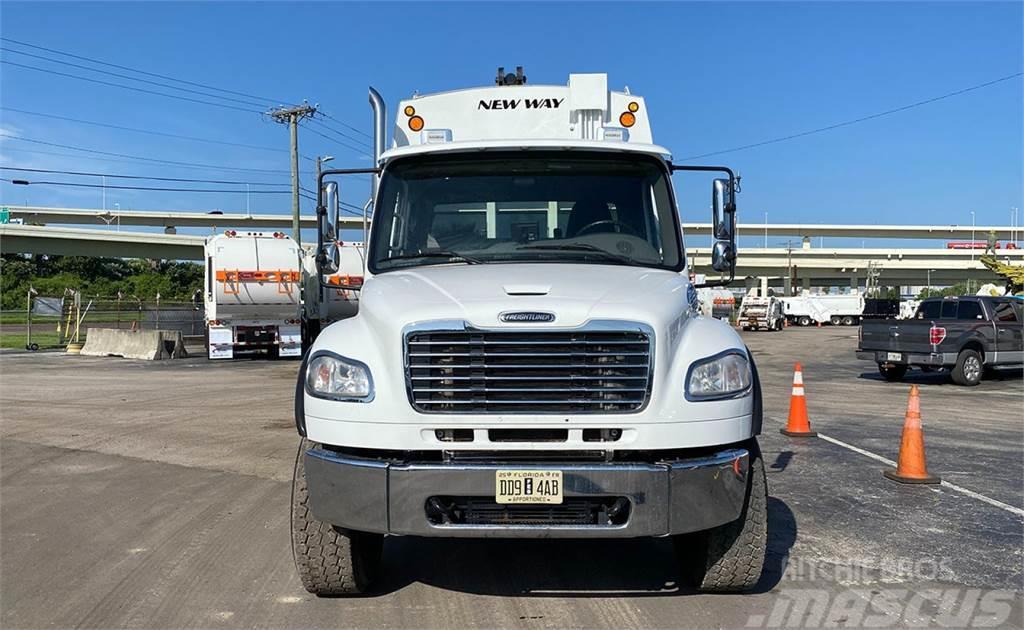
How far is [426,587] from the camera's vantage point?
16.4ft

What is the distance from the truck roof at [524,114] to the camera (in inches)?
265

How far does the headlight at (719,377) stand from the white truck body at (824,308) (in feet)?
213

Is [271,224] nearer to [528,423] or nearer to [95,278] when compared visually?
[95,278]

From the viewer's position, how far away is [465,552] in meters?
5.65

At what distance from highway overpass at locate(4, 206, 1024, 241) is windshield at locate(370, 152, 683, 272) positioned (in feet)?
163

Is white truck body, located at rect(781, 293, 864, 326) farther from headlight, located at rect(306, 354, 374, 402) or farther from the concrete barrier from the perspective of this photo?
headlight, located at rect(306, 354, 374, 402)

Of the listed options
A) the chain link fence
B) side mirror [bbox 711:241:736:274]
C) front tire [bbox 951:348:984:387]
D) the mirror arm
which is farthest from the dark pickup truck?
the chain link fence

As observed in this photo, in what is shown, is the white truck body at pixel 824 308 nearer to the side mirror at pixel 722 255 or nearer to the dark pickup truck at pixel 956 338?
the dark pickup truck at pixel 956 338

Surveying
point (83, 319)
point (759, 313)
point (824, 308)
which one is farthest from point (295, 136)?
point (824, 308)

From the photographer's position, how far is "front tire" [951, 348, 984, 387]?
1802cm

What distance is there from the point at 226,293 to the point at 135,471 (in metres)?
15.8

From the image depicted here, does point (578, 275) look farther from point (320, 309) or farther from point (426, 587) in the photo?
point (320, 309)

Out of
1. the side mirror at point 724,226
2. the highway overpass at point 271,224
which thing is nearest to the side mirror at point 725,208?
the side mirror at point 724,226

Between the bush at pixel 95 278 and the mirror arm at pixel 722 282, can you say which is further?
the bush at pixel 95 278
